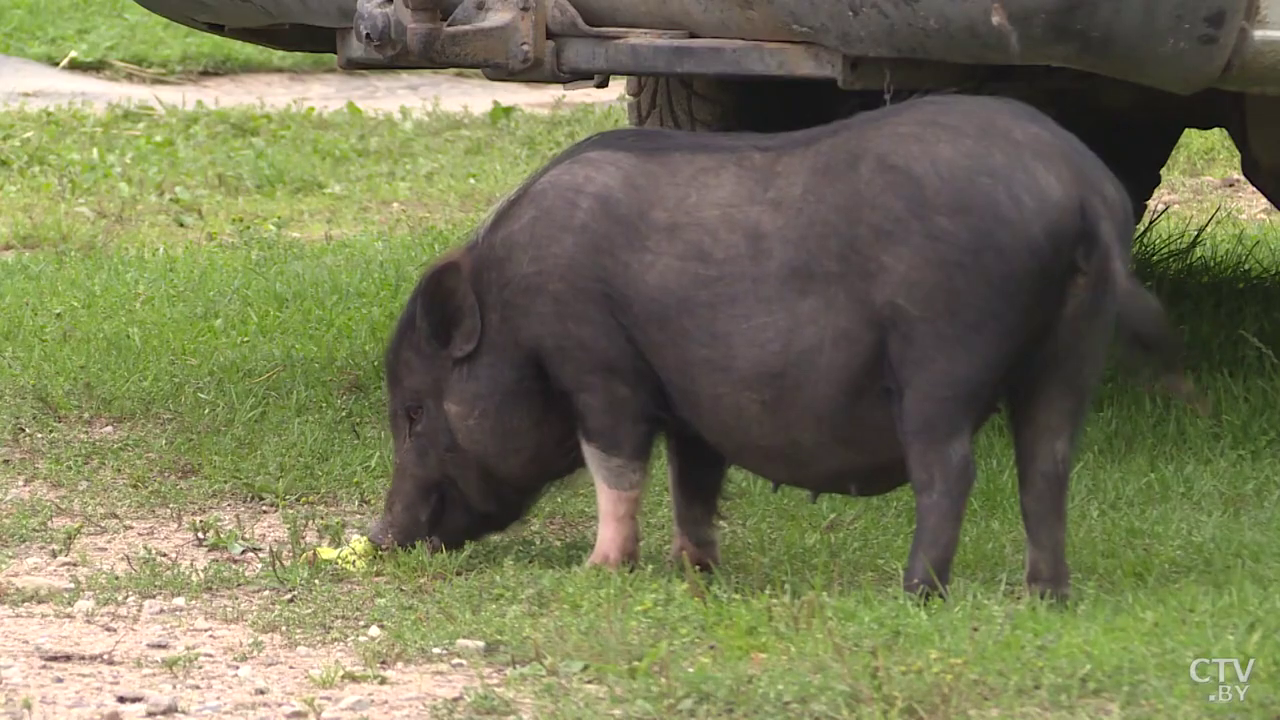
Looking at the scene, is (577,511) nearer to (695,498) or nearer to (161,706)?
(695,498)

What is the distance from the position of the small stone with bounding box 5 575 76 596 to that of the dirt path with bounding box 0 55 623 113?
8187 mm

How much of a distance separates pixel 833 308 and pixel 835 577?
683mm

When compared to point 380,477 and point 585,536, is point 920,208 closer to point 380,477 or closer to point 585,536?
point 585,536

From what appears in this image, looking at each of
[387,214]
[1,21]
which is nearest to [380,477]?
[387,214]

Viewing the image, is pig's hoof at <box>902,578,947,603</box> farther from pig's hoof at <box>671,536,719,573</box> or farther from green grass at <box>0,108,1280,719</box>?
pig's hoof at <box>671,536,719,573</box>

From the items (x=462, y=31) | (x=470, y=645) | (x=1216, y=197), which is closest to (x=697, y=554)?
(x=470, y=645)

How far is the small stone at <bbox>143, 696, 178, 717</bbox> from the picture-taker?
10.9 feet

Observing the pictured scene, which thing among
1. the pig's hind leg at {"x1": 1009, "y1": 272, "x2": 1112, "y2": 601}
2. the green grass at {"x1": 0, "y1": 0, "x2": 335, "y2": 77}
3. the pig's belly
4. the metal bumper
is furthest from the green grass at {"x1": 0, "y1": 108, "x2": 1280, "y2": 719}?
the green grass at {"x1": 0, "y1": 0, "x2": 335, "y2": 77}

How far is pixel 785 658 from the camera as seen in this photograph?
339 centimetres

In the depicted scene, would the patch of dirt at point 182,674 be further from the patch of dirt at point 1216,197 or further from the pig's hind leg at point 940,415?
the patch of dirt at point 1216,197

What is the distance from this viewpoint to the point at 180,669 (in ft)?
11.9

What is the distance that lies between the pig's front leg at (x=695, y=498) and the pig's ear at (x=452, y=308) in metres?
0.52

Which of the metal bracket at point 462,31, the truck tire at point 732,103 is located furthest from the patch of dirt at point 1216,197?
the metal bracket at point 462,31

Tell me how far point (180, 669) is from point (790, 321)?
53.9 inches
